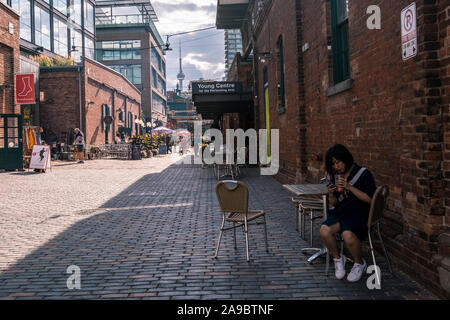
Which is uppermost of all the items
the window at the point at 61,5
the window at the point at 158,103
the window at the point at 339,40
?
the window at the point at 61,5

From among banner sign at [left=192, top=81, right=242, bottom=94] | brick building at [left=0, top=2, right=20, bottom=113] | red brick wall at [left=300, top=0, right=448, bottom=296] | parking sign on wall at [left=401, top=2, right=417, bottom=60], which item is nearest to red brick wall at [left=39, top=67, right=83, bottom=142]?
brick building at [left=0, top=2, right=20, bottom=113]

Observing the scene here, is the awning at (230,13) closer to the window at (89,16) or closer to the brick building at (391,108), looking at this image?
the brick building at (391,108)

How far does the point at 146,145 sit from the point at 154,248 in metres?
23.9

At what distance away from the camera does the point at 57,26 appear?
34.1 metres

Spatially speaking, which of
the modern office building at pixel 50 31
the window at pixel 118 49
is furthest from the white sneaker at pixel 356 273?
the window at pixel 118 49

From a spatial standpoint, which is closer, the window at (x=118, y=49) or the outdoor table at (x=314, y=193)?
the outdoor table at (x=314, y=193)

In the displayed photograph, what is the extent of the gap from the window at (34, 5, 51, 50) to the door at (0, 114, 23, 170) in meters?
15.2

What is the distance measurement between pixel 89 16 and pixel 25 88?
26.1 meters

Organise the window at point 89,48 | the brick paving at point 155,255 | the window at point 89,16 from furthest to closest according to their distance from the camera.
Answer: the window at point 89,16 → the window at point 89,48 → the brick paving at point 155,255

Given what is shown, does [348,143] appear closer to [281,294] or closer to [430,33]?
[430,33]

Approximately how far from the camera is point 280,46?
1302 centimetres

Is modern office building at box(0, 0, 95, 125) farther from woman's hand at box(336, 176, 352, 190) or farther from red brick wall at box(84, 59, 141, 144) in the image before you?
woman's hand at box(336, 176, 352, 190)

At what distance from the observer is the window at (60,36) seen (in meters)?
33.7

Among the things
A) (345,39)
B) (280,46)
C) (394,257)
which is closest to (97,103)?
(280,46)
